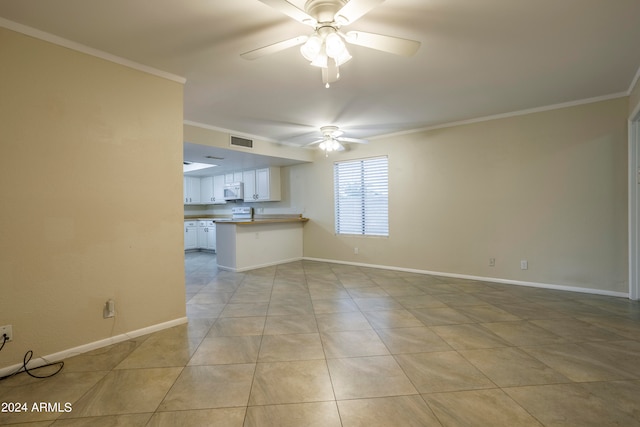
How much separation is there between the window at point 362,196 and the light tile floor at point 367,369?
2.24 m

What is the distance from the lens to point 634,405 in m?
1.62

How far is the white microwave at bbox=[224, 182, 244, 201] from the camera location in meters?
7.05

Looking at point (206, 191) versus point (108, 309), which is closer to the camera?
point (108, 309)

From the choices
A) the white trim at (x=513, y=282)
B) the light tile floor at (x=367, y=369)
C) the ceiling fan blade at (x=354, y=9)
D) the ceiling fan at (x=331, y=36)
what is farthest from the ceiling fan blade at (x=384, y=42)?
the white trim at (x=513, y=282)

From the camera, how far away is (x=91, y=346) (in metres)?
2.34

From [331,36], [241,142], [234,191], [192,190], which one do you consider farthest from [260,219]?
[331,36]

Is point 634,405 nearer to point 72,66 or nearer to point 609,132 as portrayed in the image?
point 609,132

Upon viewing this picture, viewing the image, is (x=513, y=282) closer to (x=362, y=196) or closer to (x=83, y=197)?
(x=362, y=196)

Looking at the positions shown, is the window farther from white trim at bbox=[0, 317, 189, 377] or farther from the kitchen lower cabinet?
the kitchen lower cabinet

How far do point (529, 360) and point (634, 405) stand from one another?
21.3 inches

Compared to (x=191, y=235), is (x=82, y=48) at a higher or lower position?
higher

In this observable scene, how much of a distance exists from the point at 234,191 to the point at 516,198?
5.74 m

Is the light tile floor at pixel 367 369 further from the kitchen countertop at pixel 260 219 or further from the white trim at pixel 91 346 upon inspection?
the kitchen countertop at pixel 260 219

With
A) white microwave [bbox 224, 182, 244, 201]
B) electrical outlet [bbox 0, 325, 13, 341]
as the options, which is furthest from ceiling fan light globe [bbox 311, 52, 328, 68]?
white microwave [bbox 224, 182, 244, 201]
